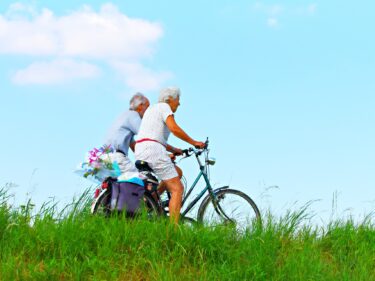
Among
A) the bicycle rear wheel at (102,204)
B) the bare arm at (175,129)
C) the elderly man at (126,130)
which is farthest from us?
the elderly man at (126,130)

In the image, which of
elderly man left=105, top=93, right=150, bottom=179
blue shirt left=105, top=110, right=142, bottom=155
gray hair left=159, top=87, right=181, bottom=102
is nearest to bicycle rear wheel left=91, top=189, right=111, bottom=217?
elderly man left=105, top=93, right=150, bottom=179

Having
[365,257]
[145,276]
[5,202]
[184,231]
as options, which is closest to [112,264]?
[145,276]

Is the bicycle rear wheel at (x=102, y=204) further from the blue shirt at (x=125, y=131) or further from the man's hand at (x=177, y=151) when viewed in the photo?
the man's hand at (x=177, y=151)

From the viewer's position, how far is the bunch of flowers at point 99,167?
36.9 feet

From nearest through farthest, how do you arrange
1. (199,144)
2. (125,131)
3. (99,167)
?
1. (199,144)
2. (99,167)
3. (125,131)

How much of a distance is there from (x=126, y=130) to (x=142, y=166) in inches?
48.2

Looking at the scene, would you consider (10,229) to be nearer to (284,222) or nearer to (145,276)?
(145,276)

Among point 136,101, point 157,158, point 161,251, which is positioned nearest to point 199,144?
point 157,158

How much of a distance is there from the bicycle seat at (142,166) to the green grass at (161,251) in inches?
34.7

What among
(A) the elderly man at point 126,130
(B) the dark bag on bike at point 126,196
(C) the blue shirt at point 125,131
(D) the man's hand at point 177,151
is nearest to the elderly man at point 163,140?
(B) the dark bag on bike at point 126,196

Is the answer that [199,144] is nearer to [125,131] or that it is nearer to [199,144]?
[199,144]

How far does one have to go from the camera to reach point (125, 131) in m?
11.7

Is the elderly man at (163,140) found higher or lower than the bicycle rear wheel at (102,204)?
higher

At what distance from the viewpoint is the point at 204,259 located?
9133 millimetres
